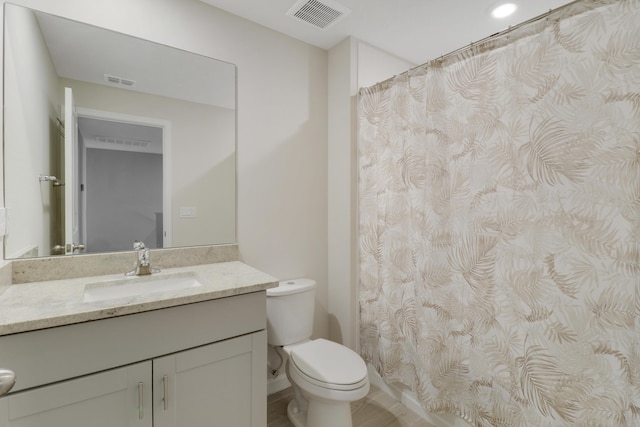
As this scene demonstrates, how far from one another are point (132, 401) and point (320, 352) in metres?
0.90

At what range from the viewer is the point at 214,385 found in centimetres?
124

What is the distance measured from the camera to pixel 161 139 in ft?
5.42

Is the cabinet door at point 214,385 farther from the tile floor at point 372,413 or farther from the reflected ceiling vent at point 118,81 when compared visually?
the reflected ceiling vent at point 118,81

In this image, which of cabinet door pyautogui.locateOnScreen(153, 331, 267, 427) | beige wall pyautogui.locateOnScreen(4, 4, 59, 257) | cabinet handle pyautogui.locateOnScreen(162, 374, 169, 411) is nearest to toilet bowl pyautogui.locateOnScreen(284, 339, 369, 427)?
cabinet door pyautogui.locateOnScreen(153, 331, 267, 427)

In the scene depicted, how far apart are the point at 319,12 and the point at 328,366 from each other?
1990 mm

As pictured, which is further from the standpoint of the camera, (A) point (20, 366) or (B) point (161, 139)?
(B) point (161, 139)

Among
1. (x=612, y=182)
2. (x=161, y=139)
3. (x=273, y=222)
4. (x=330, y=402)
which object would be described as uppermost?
(x=161, y=139)

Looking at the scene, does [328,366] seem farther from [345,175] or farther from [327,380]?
[345,175]

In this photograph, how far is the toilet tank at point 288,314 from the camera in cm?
179

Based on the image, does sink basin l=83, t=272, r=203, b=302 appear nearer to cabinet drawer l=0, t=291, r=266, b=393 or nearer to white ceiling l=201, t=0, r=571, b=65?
cabinet drawer l=0, t=291, r=266, b=393

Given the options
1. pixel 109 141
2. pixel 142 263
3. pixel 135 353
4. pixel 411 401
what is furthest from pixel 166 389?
pixel 411 401

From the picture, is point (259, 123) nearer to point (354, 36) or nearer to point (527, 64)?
point (354, 36)

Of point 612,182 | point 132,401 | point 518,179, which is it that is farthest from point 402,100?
point 132,401

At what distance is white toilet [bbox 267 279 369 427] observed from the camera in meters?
1.44
